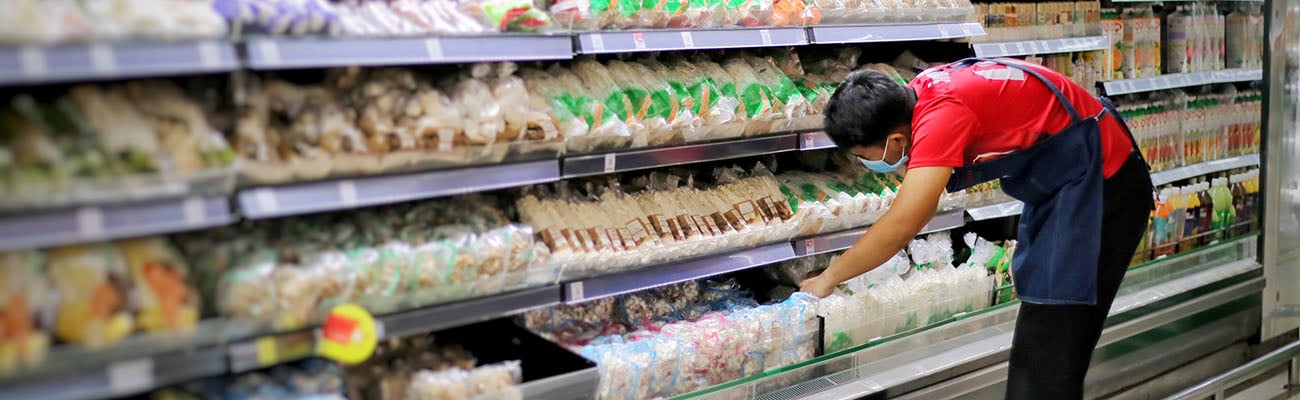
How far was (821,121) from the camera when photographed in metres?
3.29

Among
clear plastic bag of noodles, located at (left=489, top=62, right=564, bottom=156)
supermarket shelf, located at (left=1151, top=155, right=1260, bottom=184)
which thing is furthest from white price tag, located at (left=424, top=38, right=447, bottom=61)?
supermarket shelf, located at (left=1151, top=155, right=1260, bottom=184)

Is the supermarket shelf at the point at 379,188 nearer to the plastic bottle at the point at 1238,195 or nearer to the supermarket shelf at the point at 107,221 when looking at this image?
the supermarket shelf at the point at 107,221

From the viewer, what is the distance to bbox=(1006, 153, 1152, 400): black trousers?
2.86 m

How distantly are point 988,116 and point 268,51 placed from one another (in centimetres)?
177

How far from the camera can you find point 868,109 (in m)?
2.63

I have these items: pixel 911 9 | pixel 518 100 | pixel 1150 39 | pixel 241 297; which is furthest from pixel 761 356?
pixel 1150 39

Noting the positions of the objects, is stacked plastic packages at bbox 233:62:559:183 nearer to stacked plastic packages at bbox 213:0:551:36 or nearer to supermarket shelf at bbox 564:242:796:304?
stacked plastic packages at bbox 213:0:551:36

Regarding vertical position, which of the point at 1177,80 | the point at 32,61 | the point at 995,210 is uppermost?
the point at 32,61

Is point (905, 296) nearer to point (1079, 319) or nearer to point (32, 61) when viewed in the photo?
point (1079, 319)

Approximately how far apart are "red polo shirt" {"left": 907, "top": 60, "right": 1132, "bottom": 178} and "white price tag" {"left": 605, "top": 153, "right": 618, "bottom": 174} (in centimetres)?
76

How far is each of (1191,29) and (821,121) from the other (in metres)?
2.57

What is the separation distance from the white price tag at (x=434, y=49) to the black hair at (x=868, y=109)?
1.05 m

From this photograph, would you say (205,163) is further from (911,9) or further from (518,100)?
(911,9)

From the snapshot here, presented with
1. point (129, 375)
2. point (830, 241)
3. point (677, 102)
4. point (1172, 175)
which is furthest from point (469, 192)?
point (1172, 175)
